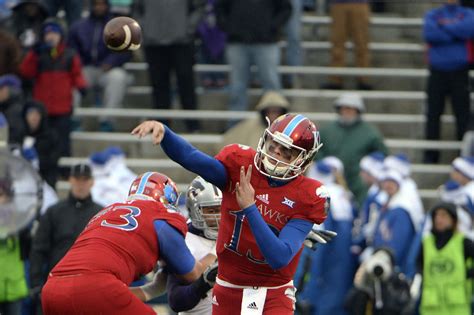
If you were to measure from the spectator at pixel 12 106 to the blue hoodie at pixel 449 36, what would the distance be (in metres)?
4.01

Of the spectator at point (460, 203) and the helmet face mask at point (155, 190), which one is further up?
the helmet face mask at point (155, 190)

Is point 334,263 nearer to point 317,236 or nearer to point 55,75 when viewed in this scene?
point 55,75

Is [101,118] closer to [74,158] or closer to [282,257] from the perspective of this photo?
[74,158]

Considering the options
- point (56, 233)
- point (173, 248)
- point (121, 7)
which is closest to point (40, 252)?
point (56, 233)

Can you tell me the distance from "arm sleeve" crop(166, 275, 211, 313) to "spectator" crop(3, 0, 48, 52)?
6984mm

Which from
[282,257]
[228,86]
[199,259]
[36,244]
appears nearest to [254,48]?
[228,86]

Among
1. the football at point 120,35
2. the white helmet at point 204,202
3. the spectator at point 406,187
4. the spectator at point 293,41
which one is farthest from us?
the spectator at point 293,41

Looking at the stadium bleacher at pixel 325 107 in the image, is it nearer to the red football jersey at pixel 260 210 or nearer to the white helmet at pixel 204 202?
the white helmet at pixel 204 202

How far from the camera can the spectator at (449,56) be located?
14.2 metres

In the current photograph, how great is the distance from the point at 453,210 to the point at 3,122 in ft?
13.6

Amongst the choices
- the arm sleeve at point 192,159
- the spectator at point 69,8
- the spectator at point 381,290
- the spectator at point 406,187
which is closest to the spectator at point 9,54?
the spectator at point 69,8

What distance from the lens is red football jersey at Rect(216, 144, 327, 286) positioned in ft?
25.9

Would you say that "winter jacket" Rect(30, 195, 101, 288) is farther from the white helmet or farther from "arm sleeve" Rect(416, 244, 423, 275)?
the white helmet

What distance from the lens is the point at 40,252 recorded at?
11680mm
